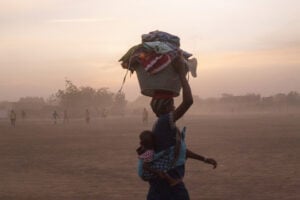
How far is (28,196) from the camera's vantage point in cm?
1009

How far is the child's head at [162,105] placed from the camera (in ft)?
13.6

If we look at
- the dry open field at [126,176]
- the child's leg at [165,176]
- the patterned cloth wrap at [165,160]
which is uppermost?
the patterned cloth wrap at [165,160]

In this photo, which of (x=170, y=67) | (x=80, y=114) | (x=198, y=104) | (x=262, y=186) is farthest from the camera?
(x=198, y=104)

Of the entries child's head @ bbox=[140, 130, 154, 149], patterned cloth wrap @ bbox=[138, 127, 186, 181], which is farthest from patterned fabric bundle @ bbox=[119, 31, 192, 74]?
patterned cloth wrap @ bbox=[138, 127, 186, 181]

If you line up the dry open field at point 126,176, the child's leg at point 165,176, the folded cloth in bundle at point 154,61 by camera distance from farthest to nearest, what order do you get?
the dry open field at point 126,176 → the child's leg at point 165,176 → the folded cloth in bundle at point 154,61

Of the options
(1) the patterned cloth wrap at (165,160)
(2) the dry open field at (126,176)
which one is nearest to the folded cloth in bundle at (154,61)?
(1) the patterned cloth wrap at (165,160)

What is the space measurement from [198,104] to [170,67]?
6084 inches

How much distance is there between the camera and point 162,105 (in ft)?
13.6

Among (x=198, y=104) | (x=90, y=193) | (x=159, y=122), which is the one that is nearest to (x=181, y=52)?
(x=159, y=122)

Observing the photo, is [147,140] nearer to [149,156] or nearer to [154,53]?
[149,156]

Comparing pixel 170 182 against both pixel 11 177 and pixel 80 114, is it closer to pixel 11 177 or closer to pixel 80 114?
pixel 11 177

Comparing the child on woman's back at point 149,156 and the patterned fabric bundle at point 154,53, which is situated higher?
the patterned fabric bundle at point 154,53

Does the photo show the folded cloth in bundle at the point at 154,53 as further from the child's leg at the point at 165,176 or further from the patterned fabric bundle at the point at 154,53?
the child's leg at the point at 165,176

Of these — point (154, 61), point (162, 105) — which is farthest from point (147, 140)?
point (154, 61)
